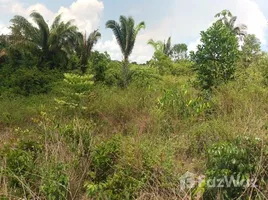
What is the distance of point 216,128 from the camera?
4.24 meters

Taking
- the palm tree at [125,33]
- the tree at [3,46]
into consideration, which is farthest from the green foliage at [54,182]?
the tree at [3,46]

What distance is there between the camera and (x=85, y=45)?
1664cm

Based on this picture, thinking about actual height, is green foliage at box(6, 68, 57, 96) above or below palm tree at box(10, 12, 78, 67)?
below

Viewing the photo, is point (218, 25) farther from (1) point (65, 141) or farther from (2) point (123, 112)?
(1) point (65, 141)

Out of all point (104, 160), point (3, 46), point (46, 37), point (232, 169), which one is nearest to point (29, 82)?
point (46, 37)

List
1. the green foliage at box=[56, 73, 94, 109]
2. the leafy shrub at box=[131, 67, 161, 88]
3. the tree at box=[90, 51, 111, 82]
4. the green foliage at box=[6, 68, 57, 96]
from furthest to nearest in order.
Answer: the tree at box=[90, 51, 111, 82] → the green foliage at box=[6, 68, 57, 96] → the leafy shrub at box=[131, 67, 161, 88] → the green foliage at box=[56, 73, 94, 109]

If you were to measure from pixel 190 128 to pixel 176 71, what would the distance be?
36.8 ft

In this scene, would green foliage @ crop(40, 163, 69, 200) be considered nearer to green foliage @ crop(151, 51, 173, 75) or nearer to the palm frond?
the palm frond

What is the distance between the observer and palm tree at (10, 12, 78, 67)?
50.2 feet

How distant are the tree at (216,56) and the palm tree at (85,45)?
9.93 meters

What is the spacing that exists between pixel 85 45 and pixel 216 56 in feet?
34.5

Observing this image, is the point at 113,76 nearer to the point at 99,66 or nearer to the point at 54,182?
the point at 99,66

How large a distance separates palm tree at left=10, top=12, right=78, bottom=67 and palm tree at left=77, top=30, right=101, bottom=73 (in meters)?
0.41

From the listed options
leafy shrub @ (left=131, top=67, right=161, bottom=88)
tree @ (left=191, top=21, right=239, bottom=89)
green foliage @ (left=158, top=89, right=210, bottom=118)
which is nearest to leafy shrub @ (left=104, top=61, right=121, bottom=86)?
leafy shrub @ (left=131, top=67, right=161, bottom=88)
